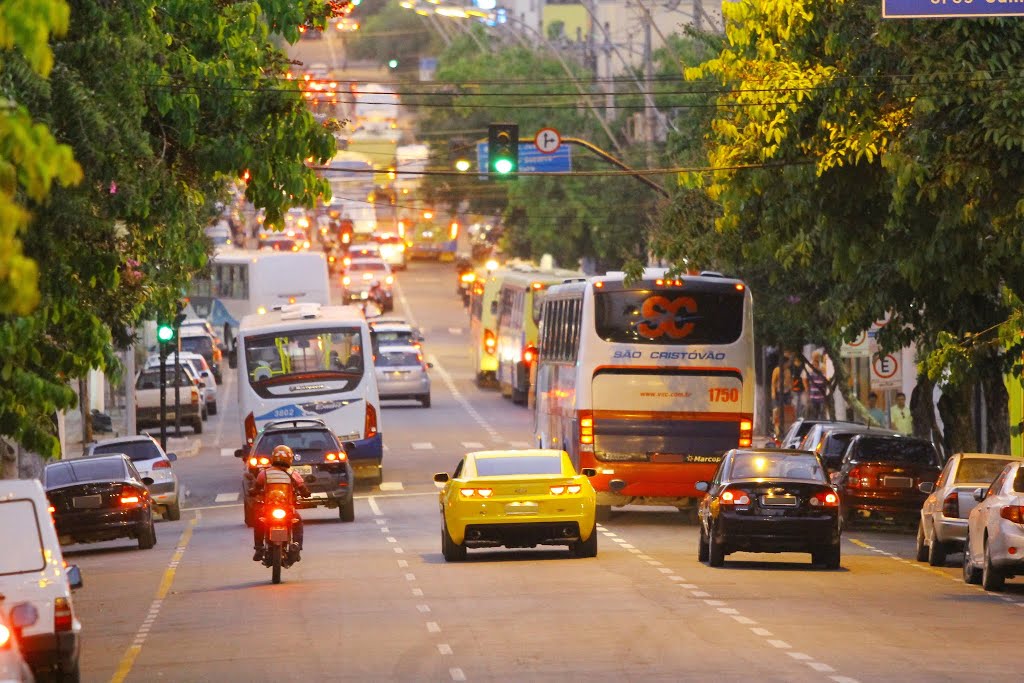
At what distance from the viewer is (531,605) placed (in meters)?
21.6

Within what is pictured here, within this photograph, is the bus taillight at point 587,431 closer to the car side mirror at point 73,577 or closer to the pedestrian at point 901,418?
the pedestrian at point 901,418

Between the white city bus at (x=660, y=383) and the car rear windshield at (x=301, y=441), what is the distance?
4445 mm

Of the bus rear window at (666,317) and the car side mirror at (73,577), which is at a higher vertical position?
the bus rear window at (666,317)

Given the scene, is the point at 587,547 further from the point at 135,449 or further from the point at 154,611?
the point at 135,449

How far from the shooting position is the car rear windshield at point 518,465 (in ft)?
89.7

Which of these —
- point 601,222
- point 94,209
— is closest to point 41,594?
point 94,209

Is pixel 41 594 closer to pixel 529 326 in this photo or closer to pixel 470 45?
pixel 529 326

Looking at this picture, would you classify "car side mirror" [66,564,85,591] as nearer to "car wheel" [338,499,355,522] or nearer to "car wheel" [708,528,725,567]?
"car wheel" [708,528,725,567]

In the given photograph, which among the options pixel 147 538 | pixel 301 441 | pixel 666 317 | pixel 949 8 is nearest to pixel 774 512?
pixel 949 8

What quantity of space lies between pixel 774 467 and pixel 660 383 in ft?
26.9

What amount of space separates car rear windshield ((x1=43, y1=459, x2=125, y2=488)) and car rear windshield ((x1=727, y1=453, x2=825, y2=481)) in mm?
11082

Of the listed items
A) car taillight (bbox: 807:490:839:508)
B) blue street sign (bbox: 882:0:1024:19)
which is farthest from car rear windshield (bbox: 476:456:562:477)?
blue street sign (bbox: 882:0:1024:19)

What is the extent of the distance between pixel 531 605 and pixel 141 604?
5.06 metres

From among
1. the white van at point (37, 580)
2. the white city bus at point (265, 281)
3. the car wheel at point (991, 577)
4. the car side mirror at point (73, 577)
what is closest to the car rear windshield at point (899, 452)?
the car wheel at point (991, 577)
